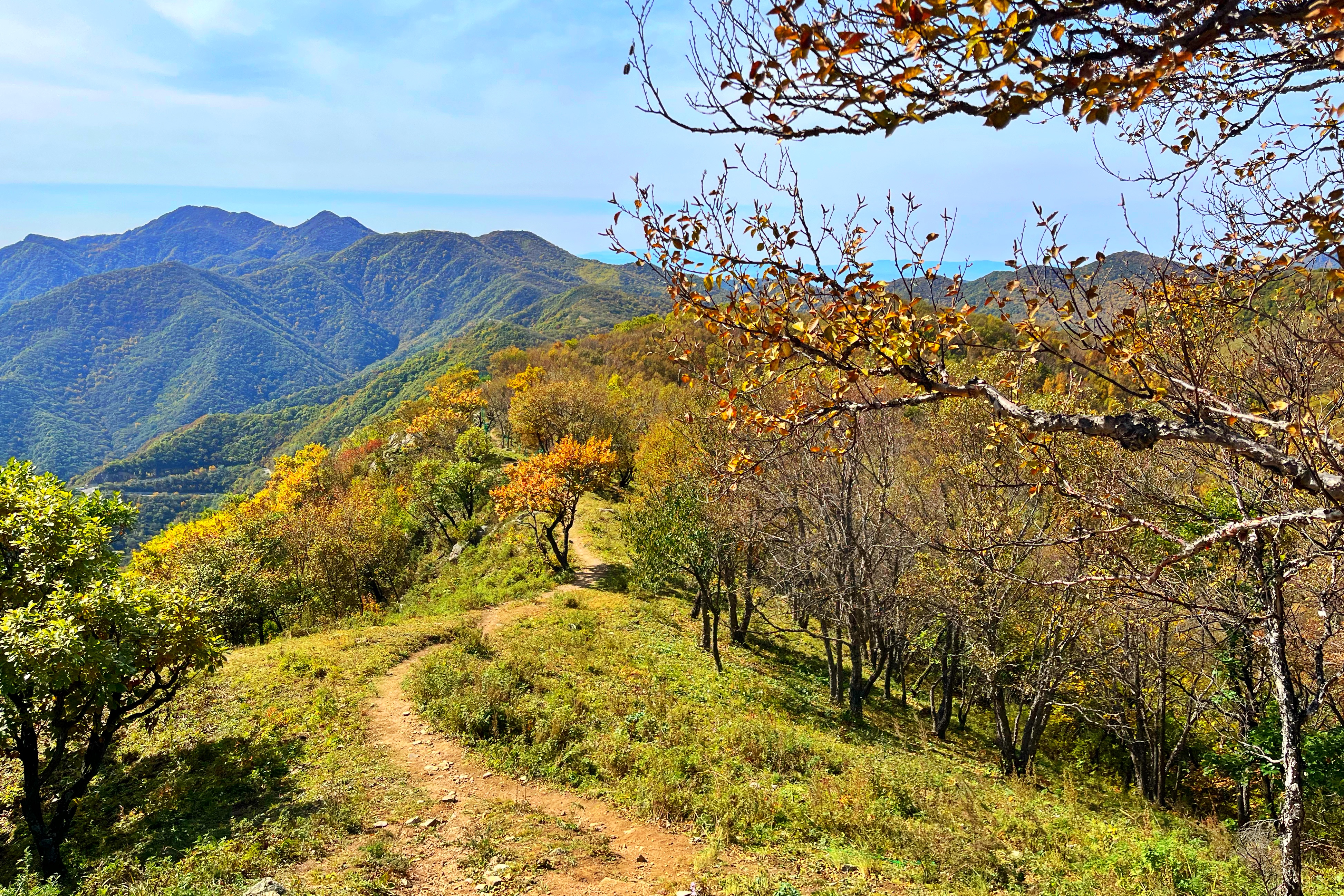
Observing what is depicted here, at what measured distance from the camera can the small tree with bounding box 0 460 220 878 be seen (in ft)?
24.5

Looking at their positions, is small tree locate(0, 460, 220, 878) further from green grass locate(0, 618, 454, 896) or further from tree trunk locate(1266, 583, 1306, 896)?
tree trunk locate(1266, 583, 1306, 896)

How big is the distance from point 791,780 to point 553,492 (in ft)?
58.6

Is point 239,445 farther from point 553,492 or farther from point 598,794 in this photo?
point 598,794

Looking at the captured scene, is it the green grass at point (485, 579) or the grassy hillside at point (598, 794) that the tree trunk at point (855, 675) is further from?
the green grass at point (485, 579)

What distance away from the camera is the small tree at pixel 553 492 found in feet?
87.7

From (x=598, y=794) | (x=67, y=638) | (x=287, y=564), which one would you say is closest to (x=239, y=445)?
(x=287, y=564)

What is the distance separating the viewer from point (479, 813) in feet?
29.6

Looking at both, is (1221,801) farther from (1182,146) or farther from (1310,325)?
(1182,146)

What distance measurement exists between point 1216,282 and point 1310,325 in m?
3.24

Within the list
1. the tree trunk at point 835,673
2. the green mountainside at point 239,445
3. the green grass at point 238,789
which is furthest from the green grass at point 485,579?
the green mountainside at point 239,445

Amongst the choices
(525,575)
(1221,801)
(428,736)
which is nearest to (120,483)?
(525,575)

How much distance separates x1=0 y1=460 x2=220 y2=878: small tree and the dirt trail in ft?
13.2

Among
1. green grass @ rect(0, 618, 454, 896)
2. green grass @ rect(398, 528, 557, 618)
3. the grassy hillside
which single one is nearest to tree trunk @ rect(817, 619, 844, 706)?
the grassy hillside

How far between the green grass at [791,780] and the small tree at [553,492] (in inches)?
363
